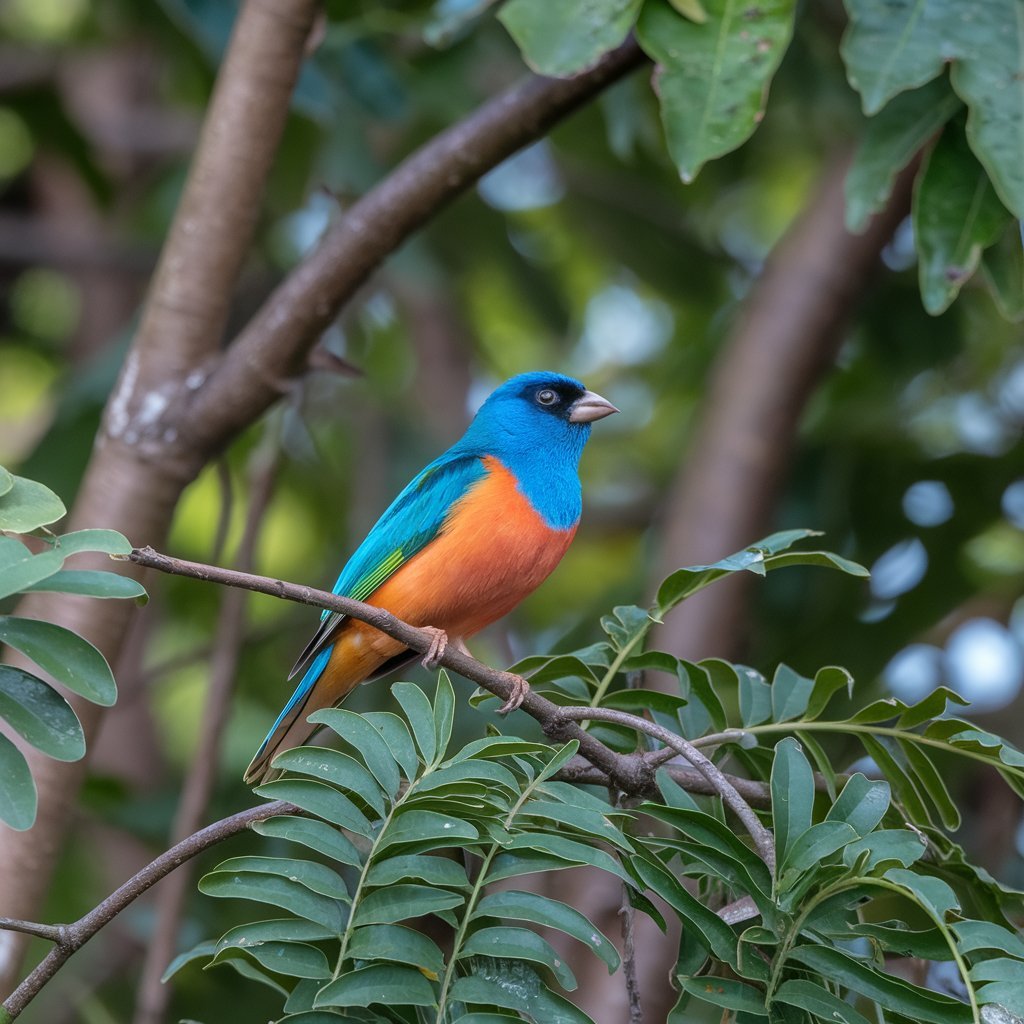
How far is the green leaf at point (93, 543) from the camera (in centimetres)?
214

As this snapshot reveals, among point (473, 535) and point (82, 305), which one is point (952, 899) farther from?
point (82, 305)

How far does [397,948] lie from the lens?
2.01 meters

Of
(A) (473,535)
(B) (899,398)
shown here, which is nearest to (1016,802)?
(B) (899,398)

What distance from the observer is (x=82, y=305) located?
7.43 m

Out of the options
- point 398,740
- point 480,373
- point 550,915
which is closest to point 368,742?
point 398,740

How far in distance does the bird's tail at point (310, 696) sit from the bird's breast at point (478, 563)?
21cm

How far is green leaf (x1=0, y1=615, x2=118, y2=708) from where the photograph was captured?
218 cm

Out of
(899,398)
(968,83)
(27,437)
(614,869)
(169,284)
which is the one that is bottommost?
(27,437)

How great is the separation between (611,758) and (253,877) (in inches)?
25.6

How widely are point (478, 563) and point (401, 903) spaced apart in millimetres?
1802

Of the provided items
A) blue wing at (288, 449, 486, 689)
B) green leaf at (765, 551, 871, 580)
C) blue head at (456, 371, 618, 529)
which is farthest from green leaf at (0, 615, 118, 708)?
blue head at (456, 371, 618, 529)

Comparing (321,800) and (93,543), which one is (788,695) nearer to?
(321,800)

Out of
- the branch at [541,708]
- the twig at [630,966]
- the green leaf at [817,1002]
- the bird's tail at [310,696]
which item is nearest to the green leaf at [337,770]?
the branch at [541,708]

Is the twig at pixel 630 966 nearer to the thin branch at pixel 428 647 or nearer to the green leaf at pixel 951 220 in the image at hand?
the thin branch at pixel 428 647
